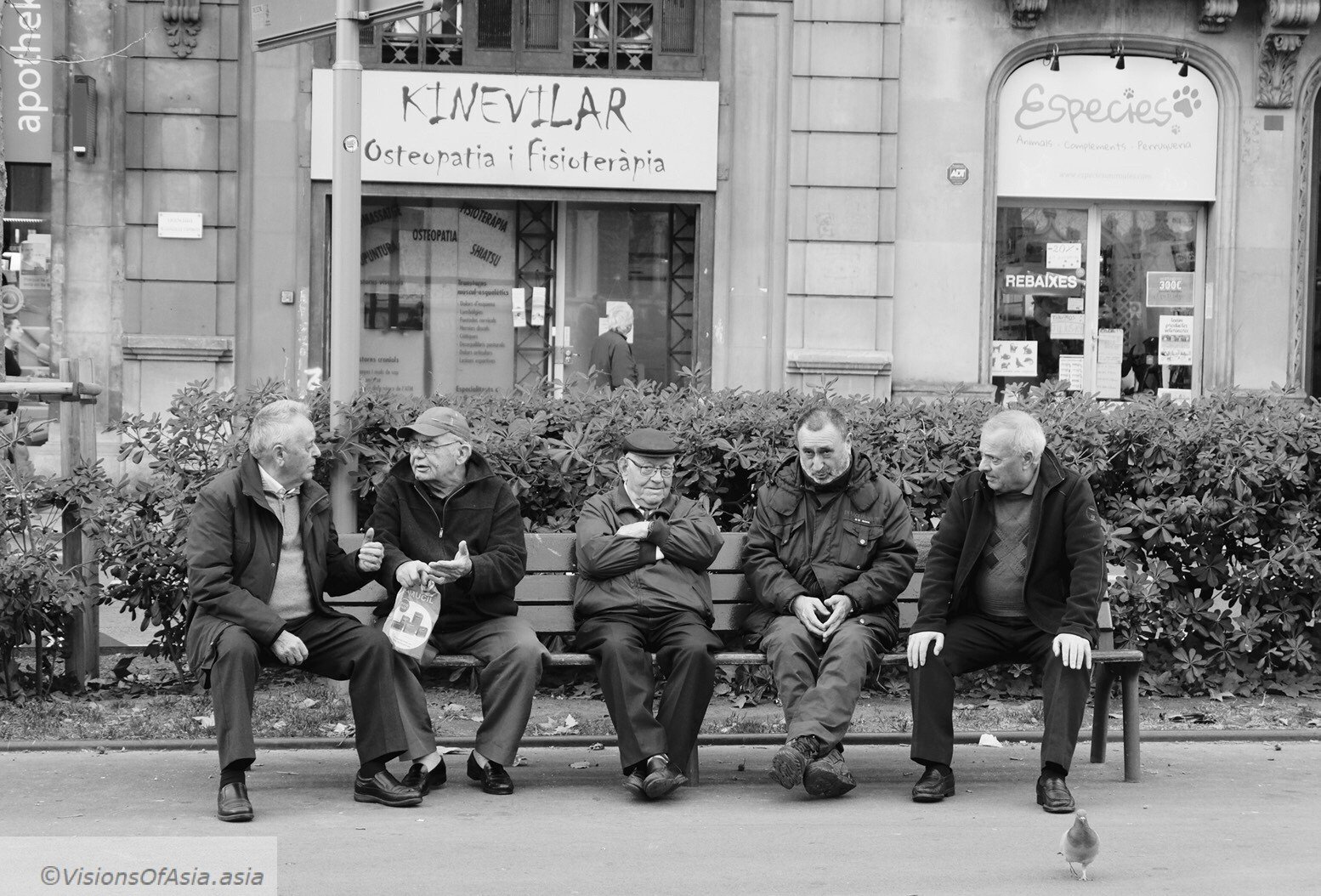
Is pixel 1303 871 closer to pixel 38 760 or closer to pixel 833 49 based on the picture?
pixel 38 760

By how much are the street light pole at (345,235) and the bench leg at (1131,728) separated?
3434 millimetres

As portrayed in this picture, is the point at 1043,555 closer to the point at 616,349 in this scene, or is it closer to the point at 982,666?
the point at 982,666

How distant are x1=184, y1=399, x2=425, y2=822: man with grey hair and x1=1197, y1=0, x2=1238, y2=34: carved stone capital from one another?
38.2 feet

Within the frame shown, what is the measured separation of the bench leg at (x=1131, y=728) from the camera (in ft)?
19.6

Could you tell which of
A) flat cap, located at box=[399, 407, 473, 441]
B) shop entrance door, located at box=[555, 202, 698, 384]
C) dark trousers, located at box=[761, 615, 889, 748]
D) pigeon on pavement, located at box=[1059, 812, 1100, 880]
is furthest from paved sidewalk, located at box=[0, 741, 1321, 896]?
shop entrance door, located at box=[555, 202, 698, 384]

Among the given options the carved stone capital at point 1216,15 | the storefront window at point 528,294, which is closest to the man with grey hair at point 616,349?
the storefront window at point 528,294

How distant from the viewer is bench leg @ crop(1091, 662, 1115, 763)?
6.09 meters

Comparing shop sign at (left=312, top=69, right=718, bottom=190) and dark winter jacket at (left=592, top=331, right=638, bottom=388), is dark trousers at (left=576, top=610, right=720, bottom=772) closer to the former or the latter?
dark winter jacket at (left=592, top=331, right=638, bottom=388)

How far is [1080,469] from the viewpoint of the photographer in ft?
23.3

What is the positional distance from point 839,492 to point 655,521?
2.41 feet

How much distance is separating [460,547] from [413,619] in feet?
1.02

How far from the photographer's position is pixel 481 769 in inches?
229

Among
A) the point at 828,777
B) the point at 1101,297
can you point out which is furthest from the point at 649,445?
the point at 1101,297

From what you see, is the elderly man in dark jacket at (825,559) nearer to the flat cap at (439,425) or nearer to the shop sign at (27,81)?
the flat cap at (439,425)
